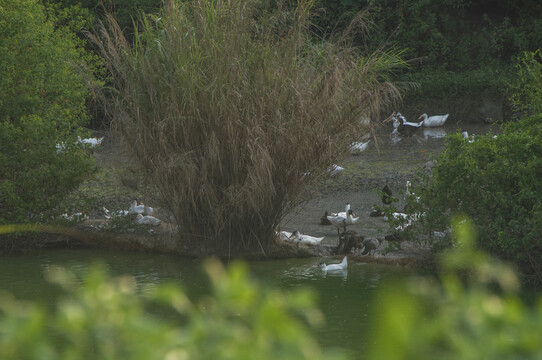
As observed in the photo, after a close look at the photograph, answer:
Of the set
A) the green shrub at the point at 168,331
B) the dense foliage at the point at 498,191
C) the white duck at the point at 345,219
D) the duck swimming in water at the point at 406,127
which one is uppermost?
the green shrub at the point at 168,331

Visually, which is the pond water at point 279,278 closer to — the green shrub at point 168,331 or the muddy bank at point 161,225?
the muddy bank at point 161,225

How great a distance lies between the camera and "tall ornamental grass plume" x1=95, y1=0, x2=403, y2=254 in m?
8.95

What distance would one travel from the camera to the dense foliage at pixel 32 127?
33.3 feet

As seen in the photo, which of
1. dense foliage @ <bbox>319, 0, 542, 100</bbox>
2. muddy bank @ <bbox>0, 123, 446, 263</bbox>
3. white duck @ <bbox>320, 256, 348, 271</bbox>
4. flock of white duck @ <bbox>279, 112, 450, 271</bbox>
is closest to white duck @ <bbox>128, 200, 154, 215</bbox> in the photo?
muddy bank @ <bbox>0, 123, 446, 263</bbox>

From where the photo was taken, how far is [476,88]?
23422mm

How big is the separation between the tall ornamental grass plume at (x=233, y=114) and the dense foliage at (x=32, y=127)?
3.74 ft

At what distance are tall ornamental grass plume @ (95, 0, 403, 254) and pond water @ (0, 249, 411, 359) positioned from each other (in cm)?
55

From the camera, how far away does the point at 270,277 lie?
28.5ft

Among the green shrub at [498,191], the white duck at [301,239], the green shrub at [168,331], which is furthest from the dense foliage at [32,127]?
the green shrub at [168,331]

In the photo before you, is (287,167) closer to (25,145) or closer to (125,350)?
(25,145)

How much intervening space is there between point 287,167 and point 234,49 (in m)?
1.48

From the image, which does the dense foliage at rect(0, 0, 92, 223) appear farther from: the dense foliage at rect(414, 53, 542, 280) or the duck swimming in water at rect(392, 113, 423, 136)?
the duck swimming in water at rect(392, 113, 423, 136)

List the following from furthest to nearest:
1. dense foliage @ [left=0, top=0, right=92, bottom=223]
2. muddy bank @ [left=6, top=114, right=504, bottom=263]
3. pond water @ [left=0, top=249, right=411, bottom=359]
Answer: dense foliage @ [left=0, top=0, right=92, bottom=223]
muddy bank @ [left=6, top=114, right=504, bottom=263]
pond water @ [left=0, top=249, right=411, bottom=359]

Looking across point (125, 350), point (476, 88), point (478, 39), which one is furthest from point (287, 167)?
point (478, 39)
